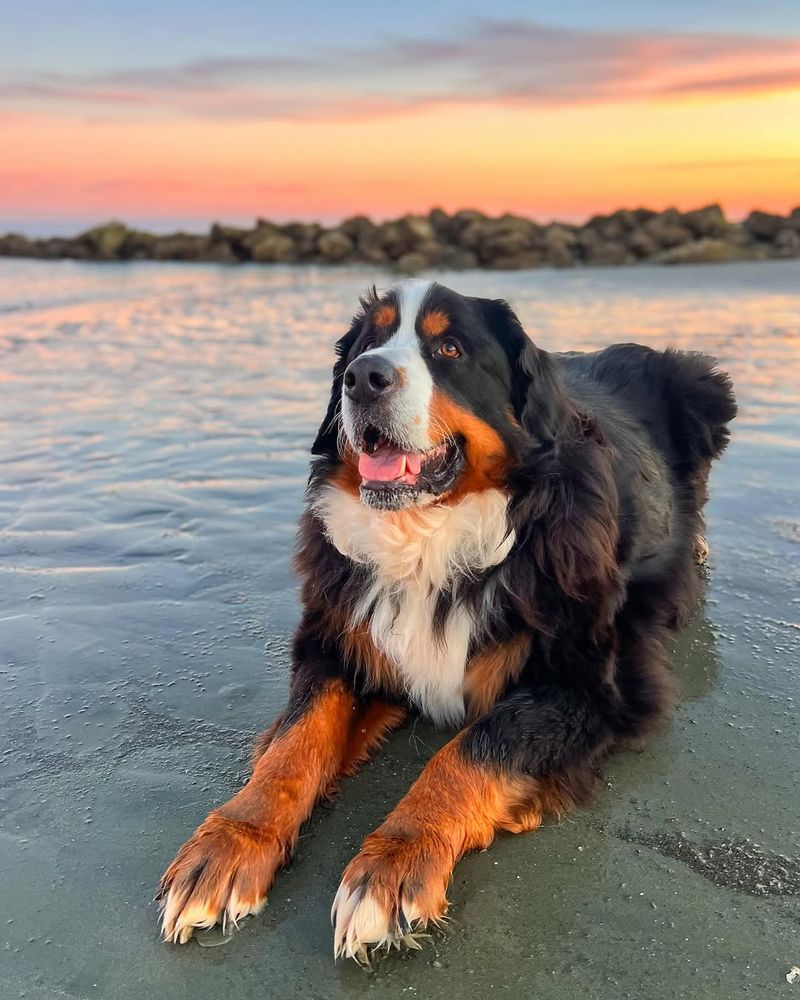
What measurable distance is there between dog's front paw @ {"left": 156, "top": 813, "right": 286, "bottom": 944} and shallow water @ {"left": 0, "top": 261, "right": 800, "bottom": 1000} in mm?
63

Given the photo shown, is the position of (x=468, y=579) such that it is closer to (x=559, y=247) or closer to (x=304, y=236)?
(x=559, y=247)

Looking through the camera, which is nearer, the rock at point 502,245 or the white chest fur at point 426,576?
the white chest fur at point 426,576

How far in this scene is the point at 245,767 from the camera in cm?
302

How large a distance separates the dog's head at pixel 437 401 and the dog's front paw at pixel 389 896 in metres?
1.21

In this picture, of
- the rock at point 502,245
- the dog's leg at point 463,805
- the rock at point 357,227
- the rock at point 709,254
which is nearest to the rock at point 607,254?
the rock at point 709,254

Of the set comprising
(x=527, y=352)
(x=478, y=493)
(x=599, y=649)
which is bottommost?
(x=599, y=649)

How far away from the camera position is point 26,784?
291cm

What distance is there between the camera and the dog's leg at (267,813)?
233 cm

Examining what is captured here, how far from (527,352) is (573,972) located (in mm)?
2105

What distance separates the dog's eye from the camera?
331cm

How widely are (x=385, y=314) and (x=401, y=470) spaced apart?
0.67m

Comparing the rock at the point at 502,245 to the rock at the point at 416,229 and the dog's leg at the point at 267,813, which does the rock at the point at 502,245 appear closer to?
the rock at the point at 416,229

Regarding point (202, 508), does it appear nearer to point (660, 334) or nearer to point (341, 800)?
point (341, 800)

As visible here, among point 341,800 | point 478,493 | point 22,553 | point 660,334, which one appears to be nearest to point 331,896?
point 341,800
